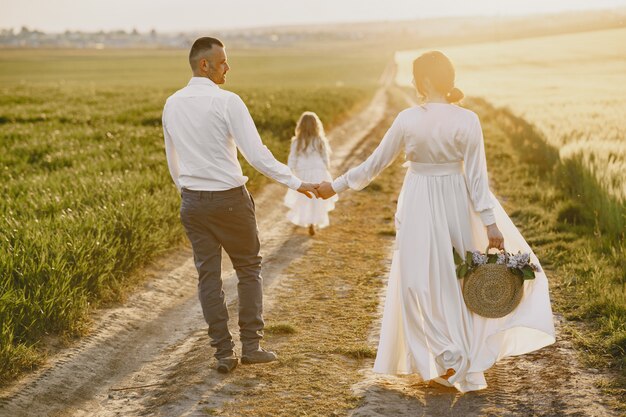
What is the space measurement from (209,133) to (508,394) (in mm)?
2628

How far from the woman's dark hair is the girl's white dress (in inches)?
223

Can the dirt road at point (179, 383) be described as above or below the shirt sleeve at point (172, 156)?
below

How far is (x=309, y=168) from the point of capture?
1116 cm

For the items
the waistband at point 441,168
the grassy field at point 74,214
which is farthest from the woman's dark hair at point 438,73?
the grassy field at point 74,214

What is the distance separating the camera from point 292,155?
11.3 m

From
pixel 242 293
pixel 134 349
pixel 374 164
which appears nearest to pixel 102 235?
pixel 134 349

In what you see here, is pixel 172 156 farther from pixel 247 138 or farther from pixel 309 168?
pixel 309 168

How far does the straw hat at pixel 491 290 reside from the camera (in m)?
5.21

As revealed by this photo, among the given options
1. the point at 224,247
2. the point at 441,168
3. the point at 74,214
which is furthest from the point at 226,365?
the point at 74,214

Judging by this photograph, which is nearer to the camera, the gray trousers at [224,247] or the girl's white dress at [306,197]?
the gray trousers at [224,247]

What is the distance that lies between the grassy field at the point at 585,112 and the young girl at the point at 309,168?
351 cm

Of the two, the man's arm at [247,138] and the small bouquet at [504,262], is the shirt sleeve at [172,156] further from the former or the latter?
the small bouquet at [504,262]

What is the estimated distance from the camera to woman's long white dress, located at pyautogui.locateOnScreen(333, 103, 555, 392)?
5254 mm

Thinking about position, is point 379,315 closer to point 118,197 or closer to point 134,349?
point 134,349
